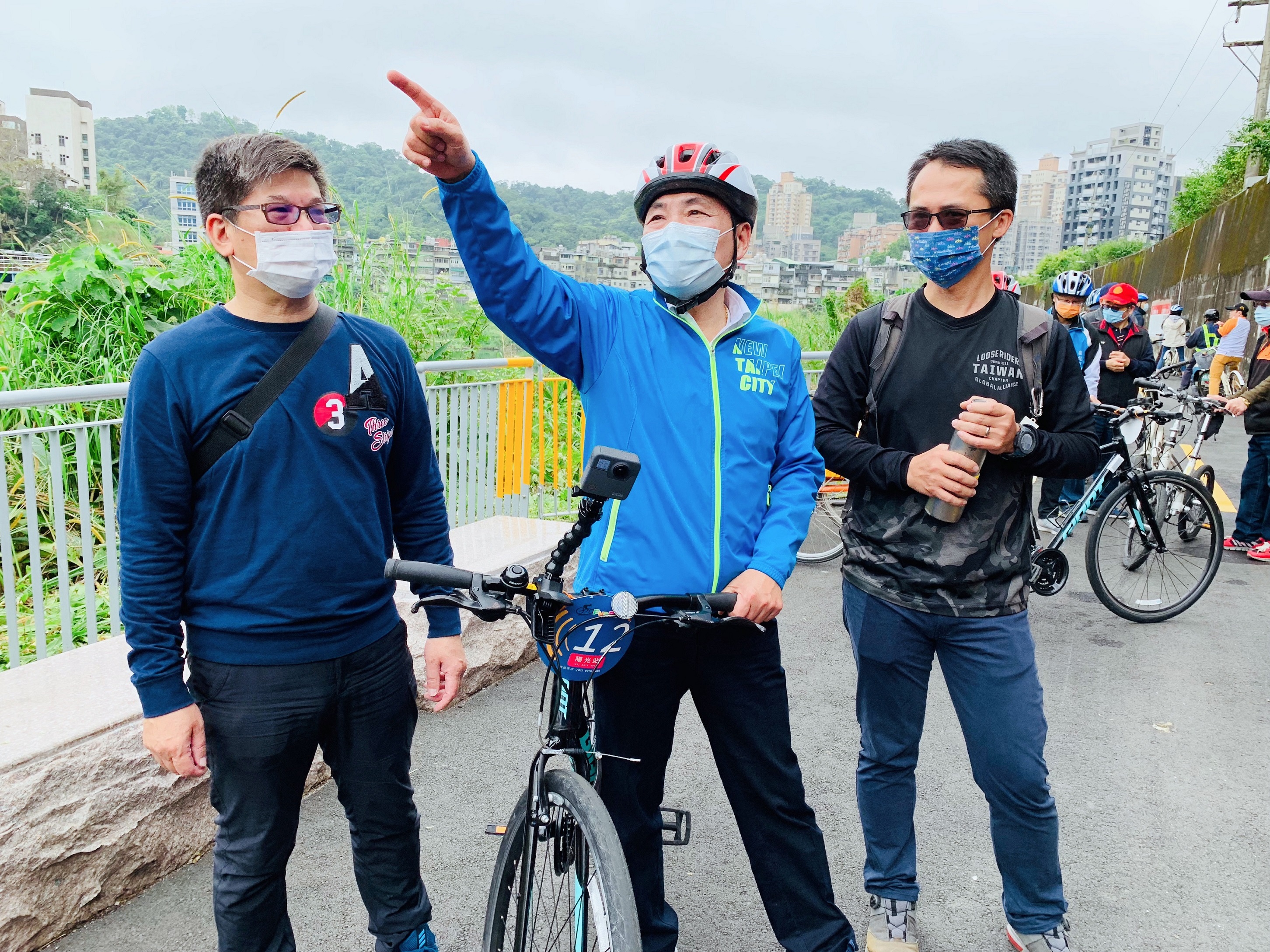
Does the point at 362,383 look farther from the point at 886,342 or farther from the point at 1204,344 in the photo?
the point at 1204,344

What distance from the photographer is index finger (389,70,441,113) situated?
1.74m

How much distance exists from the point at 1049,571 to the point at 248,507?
5139 millimetres

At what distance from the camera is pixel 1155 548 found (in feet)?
19.6

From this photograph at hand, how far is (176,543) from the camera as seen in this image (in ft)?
6.48

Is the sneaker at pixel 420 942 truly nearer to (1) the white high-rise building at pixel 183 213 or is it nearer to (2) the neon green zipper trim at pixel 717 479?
(2) the neon green zipper trim at pixel 717 479

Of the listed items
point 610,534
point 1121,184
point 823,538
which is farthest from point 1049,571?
point 1121,184

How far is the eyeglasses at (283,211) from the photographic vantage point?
2062 mm

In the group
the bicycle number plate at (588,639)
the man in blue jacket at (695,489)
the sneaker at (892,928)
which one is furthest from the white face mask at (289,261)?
the sneaker at (892,928)

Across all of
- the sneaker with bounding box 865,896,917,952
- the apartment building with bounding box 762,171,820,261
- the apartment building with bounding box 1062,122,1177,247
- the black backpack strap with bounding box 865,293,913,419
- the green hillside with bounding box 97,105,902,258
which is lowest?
the sneaker with bounding box 865,896,917,952

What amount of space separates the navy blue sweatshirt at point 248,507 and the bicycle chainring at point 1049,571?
472 cm

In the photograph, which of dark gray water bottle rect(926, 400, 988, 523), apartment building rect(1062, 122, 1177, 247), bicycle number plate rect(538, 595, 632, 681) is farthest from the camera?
apartment building rect(1062, 122, 1177, 247)

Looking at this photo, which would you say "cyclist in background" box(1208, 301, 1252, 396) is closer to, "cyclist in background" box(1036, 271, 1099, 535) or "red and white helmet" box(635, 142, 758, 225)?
"cyclist in background" box(1036, 271, 1099, 535)

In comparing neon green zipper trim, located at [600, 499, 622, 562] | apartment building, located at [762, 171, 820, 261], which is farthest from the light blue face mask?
apartment building, located at [762, 171, 820, 261]

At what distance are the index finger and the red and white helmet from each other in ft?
2.02
